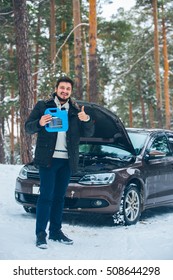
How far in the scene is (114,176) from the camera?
23.1 ft

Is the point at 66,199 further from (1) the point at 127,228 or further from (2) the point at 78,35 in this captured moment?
(2) the point at 78,35

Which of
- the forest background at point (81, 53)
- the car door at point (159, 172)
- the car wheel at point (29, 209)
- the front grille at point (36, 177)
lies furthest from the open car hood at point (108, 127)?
the forest background at point (81, 53)

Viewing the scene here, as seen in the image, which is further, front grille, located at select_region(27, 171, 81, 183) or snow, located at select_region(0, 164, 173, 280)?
A: front grille, located at select_region(27, 171, 81, 183)

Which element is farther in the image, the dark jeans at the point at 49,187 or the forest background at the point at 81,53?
the forest background at the point at 81,53

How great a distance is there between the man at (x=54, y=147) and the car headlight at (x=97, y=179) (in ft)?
4.28

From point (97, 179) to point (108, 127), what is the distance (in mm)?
1021

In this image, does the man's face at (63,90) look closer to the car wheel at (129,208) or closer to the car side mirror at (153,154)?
the car wheel at (129,208)

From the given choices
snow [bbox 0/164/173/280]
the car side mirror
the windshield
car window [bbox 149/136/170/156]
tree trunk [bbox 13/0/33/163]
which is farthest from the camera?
tree trunk [bbox 13/0/33/163]

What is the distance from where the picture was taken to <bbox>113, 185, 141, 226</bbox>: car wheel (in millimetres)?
7152

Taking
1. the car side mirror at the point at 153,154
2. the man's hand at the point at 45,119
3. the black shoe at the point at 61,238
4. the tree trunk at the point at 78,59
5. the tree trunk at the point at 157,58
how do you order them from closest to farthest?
the man's hand at the point at 45,119 < the black shoe at the point at 61,238 < the car side mirror at the point at 153,154 < the tree trunk at the point at 78,59 < the tree trunk at the point at 157,58

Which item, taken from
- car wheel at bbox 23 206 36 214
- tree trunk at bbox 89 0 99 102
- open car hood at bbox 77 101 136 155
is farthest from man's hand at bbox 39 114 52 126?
tree trunk at bbox 89 0 99 102

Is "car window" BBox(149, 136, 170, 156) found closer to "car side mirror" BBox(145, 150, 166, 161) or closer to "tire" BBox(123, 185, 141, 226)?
"car side mirror" BBox(145, 150, 166, 161)

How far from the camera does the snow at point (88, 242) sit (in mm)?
5051
